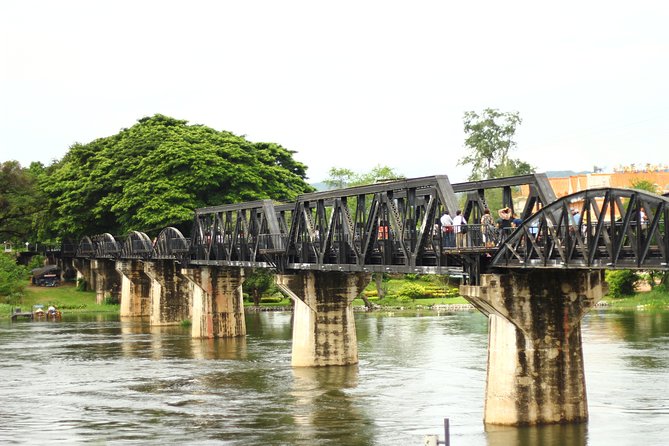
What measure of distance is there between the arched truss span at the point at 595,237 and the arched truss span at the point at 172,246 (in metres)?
47.1

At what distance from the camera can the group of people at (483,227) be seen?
38188 millimetres

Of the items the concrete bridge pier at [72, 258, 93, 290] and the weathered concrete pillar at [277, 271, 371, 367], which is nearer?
the weathered concrete pillar at [277, 271, 371, 367]

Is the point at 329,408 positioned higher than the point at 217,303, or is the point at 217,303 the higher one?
the point at 217,303

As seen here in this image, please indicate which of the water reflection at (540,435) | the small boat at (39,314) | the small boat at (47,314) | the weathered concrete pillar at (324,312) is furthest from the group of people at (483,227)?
the small boat at (39,314)

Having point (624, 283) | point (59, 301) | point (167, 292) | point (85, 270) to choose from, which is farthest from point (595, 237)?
point (85, 270)

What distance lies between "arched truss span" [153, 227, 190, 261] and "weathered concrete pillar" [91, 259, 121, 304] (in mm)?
27534

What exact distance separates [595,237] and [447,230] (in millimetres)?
8488

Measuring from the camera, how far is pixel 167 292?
94.9 metres

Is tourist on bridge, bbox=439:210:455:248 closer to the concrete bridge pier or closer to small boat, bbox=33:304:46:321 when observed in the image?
small boat, bbox=33:304:46:321

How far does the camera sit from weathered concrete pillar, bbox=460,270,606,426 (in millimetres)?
38031

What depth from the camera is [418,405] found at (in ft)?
148

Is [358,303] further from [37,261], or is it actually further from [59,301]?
[37,261]

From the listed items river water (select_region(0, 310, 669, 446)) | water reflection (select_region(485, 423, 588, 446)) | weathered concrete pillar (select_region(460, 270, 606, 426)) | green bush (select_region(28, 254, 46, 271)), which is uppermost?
green bush (select_region(28, 254, 46, 271))

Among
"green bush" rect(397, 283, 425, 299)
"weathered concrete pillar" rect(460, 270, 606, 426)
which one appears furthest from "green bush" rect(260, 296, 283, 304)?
"weathered concrete pillar" rect(460, 270, 606, 426)
